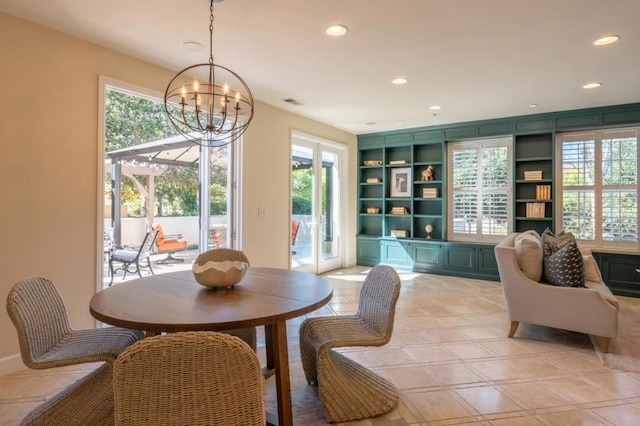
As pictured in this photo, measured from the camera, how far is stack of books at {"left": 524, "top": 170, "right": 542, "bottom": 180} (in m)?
5.66

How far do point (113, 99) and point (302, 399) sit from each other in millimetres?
3162

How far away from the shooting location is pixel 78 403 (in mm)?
1987

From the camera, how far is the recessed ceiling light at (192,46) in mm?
3104

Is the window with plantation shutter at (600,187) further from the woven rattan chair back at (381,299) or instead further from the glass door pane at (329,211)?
the woven rattan chair back at (381,299)

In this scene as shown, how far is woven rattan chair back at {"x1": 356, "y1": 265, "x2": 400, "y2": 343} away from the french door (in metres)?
3.21

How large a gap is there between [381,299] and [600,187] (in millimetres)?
4798

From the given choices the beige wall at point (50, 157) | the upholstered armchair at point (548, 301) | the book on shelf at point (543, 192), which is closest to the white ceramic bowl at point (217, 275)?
the beige wall at point (50, 157)

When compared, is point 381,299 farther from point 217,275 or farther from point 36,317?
point 36,317

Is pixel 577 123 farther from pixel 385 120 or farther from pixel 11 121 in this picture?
pixel 11 121

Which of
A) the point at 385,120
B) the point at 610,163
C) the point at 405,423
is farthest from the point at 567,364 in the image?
the point at 385,120

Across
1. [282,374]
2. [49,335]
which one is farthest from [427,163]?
[49,335]

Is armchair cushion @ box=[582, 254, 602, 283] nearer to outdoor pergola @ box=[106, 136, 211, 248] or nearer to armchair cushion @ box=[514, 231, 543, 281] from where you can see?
armchair cushion @ box=[514, 231, 543, 281]

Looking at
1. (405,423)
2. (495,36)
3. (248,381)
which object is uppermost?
(495,36)

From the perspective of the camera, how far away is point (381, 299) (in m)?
2.29
